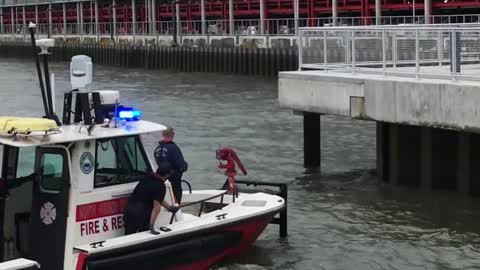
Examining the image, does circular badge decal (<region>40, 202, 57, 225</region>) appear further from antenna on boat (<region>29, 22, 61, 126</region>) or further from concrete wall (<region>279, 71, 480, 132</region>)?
concrete wall (<region>279, 71, 480, 132</region>)

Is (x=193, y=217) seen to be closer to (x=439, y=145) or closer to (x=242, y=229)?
(x=242, y=229)

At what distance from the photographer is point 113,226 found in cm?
1091

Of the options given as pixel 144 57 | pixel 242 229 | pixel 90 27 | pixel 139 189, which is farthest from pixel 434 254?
pixel 90 27

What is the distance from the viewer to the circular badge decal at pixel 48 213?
33.5 ft

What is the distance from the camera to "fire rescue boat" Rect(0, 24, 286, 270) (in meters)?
10.2

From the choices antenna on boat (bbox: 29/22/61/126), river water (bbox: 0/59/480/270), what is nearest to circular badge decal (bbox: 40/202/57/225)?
antenna on boat (bbox: 29/22/61/126)

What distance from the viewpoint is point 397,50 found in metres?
17.0

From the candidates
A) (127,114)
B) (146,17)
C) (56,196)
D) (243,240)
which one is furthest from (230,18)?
(56,196)

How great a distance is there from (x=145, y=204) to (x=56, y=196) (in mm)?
1078

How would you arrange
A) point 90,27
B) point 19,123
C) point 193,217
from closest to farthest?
point 19,123 < point 193,217 < point 90,27

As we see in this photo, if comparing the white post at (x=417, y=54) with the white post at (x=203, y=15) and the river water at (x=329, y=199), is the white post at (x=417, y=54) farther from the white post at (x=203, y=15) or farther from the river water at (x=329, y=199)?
the white post at (x=203, y=15)

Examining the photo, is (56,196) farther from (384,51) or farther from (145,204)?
(384,51)

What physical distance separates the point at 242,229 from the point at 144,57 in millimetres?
56352

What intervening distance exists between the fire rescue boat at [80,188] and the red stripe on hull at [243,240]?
302 mm
